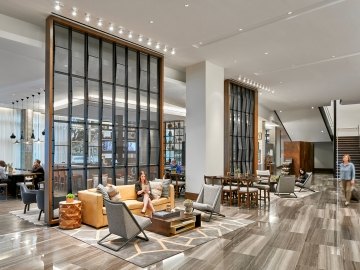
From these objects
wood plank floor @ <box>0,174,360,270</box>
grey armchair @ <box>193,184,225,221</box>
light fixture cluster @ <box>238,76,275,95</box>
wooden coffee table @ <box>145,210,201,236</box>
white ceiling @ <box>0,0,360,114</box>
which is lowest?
wood plank floor @ <box>0,174,360,270</box>

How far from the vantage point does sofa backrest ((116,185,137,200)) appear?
259 inches

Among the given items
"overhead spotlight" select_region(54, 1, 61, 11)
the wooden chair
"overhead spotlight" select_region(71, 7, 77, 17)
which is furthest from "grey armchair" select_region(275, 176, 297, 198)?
"overhead spotlight" select_region(54, 1, 61, 11)

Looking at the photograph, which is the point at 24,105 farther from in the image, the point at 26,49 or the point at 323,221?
the point at 323,221

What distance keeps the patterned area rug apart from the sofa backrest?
1.12 meters

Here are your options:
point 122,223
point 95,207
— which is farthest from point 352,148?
point 122,223

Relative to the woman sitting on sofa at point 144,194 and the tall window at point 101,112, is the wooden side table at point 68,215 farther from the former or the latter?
the woman sitting on sofa at point 144,194

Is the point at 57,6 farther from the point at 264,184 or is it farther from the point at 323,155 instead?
the point at 323,155

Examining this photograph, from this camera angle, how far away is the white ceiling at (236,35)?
5617 mm

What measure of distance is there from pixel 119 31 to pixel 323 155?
2052 cm

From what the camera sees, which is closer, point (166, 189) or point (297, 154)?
point (166, 189)

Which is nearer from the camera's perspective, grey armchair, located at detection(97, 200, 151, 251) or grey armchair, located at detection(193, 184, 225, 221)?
grey armchair, located at detection(97, 200, 151, 251)

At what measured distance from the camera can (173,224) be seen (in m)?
5.22

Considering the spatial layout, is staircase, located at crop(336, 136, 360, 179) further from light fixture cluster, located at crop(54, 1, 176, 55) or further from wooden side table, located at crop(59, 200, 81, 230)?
wooden side table, located at crop(59, 200, 81, 230)

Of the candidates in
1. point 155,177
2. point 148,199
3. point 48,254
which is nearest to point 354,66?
point 155,177
